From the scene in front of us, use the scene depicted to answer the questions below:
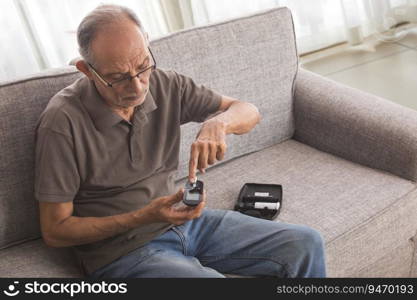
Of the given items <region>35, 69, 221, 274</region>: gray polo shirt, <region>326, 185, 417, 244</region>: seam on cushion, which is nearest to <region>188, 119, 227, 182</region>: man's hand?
<region>35, 69, 221, 274</region>: gray polo shirt

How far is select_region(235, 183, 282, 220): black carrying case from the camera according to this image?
1659 mm

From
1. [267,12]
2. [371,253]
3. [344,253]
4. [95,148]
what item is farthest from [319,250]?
[267,12]

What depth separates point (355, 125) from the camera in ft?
6.08

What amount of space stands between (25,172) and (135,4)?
127cm

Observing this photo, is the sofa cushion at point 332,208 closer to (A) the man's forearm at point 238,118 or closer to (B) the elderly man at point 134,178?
(B) the elderly man at point 134,178

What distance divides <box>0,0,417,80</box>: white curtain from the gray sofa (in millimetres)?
181

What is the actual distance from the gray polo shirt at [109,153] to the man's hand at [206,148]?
4.6 inches

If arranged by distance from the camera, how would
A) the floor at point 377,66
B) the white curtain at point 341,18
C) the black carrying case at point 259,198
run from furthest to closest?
the white curtain at point 341,18, the floor at point 377,66, the black carrying case at point 259,198

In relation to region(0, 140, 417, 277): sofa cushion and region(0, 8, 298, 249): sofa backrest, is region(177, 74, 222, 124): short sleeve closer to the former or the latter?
region(0, 8, 298, 249): sofa backrest

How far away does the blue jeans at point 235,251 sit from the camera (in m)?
1.42

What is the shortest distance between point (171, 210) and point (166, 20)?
155cm

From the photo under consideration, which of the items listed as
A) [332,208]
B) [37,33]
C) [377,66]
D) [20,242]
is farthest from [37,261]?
[377,66]

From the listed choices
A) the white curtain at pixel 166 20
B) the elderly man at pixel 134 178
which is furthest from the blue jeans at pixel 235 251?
the white curtain at pixel 166 20

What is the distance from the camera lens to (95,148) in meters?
1.41
